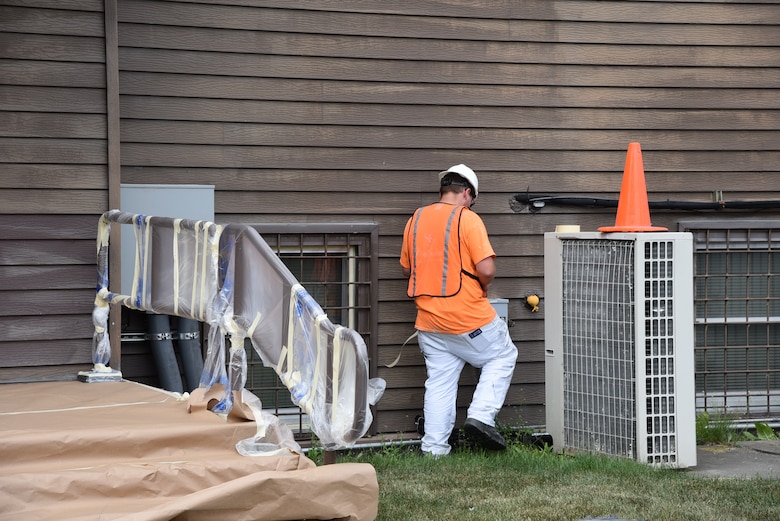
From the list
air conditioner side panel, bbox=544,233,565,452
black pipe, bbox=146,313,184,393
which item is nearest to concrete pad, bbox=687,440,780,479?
air conditioner side panel, bbox=544,233,565,452

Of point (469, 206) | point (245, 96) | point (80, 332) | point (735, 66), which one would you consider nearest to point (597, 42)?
point (735, 66)

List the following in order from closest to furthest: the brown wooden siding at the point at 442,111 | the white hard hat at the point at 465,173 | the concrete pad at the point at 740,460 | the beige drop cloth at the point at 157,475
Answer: the beige drop cloth at the point at 157,475, the concrete pad at the point at 740,460, the brown wooden siding at the point at 442,111, the white hard hat at the point at 465,173

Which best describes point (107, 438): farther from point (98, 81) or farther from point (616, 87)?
point (616, 87)

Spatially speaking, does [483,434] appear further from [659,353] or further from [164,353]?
[164,353]

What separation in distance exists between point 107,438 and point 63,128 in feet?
7.04

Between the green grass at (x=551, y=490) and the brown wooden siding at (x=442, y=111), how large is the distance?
118 cm

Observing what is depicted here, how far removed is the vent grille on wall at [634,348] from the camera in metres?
6.28

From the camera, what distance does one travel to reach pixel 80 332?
5.76 m

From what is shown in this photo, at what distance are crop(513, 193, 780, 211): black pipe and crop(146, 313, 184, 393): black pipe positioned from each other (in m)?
2.75

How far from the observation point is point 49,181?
5699 mm

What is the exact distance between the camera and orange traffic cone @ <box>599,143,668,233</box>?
21.4ft

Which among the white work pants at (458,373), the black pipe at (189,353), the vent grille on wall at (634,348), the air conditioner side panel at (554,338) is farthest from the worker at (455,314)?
the black pipe at (189,353)

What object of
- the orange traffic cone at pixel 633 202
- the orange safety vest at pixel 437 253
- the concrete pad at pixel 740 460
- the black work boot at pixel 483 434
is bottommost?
the concrete pad at pixel 740 460

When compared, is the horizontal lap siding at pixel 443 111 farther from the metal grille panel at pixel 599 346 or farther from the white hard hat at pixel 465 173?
the metal grille panel at pixel 599 346
